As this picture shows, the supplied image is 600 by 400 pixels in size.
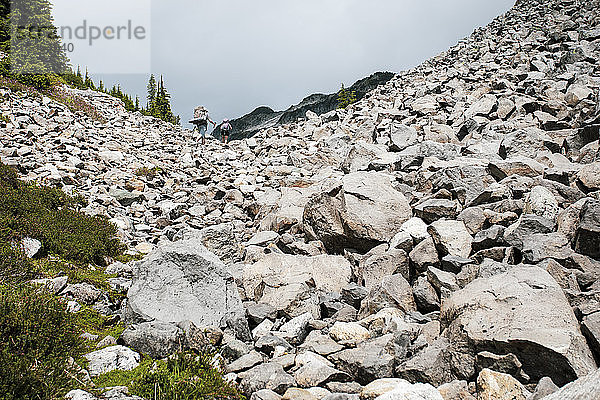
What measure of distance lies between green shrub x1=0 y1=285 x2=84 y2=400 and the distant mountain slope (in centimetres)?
5394

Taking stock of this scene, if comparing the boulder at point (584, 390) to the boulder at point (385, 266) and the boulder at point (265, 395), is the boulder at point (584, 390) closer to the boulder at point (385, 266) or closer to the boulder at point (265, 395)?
the boulder at point (265, 395)

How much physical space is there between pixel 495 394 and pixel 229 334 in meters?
4.54

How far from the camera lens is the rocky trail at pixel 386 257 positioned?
529 centimetres

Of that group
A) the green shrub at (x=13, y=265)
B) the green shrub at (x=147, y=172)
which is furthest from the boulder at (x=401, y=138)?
the green shrub at (x=13, y=265)

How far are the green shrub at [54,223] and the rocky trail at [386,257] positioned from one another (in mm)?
1010

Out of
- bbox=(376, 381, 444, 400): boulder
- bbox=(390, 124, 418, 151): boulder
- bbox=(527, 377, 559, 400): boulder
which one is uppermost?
bbox=(390, 124, 418, 151): boulder

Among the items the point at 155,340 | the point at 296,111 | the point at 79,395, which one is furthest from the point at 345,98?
the point at 79,395

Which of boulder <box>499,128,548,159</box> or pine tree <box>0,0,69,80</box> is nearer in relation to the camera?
boulder <box>499,128,548,159</box>

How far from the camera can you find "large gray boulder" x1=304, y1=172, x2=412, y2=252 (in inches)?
368

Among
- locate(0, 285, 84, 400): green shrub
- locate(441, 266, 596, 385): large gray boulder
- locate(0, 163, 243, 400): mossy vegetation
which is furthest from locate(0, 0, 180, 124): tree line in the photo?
locate(441, 266, 596, 385): large gray boulder

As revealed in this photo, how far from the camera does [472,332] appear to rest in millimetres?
5449

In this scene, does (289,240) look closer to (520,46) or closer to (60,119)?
(60,119)

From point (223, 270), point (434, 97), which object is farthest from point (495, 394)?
point (434, 97)

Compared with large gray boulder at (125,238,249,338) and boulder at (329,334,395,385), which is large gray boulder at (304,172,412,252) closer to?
large gray boulder at (125,238,249,338)
